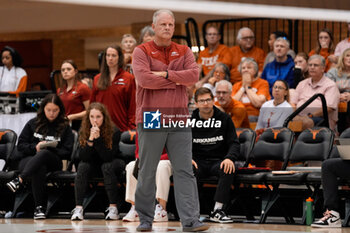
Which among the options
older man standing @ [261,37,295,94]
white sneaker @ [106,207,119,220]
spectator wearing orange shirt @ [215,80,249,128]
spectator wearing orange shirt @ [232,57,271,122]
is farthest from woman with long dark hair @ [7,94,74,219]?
older man standing @ [261,37,295,94]

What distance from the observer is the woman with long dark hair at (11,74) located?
8.89m

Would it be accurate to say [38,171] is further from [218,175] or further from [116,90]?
[218,175]

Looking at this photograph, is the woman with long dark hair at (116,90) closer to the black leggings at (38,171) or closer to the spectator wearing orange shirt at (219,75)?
the black leggings at (38,171)

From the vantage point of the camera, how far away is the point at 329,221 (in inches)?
197

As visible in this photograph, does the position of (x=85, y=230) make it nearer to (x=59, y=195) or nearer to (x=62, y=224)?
(x=62, y=224)

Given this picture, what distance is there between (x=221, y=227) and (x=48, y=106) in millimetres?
2619

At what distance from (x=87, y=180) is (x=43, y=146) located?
2.25ft

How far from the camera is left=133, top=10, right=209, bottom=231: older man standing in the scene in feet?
14.0

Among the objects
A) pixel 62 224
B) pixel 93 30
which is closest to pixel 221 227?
pixel 62 224

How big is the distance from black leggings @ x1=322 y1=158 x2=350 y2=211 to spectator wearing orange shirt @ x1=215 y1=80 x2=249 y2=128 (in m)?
1.85

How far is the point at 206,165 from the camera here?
5.94 meters

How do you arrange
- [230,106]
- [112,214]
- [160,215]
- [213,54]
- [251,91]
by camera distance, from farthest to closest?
[213,54]
[251,91]
[230,106]
[112,214]
[160,215]

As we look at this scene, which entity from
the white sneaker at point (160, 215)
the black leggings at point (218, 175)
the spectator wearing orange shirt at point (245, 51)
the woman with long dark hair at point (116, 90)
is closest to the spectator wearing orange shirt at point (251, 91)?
the spectator wearing orange shirt at point (245, 51)

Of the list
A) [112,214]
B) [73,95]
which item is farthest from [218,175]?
[73,95]
